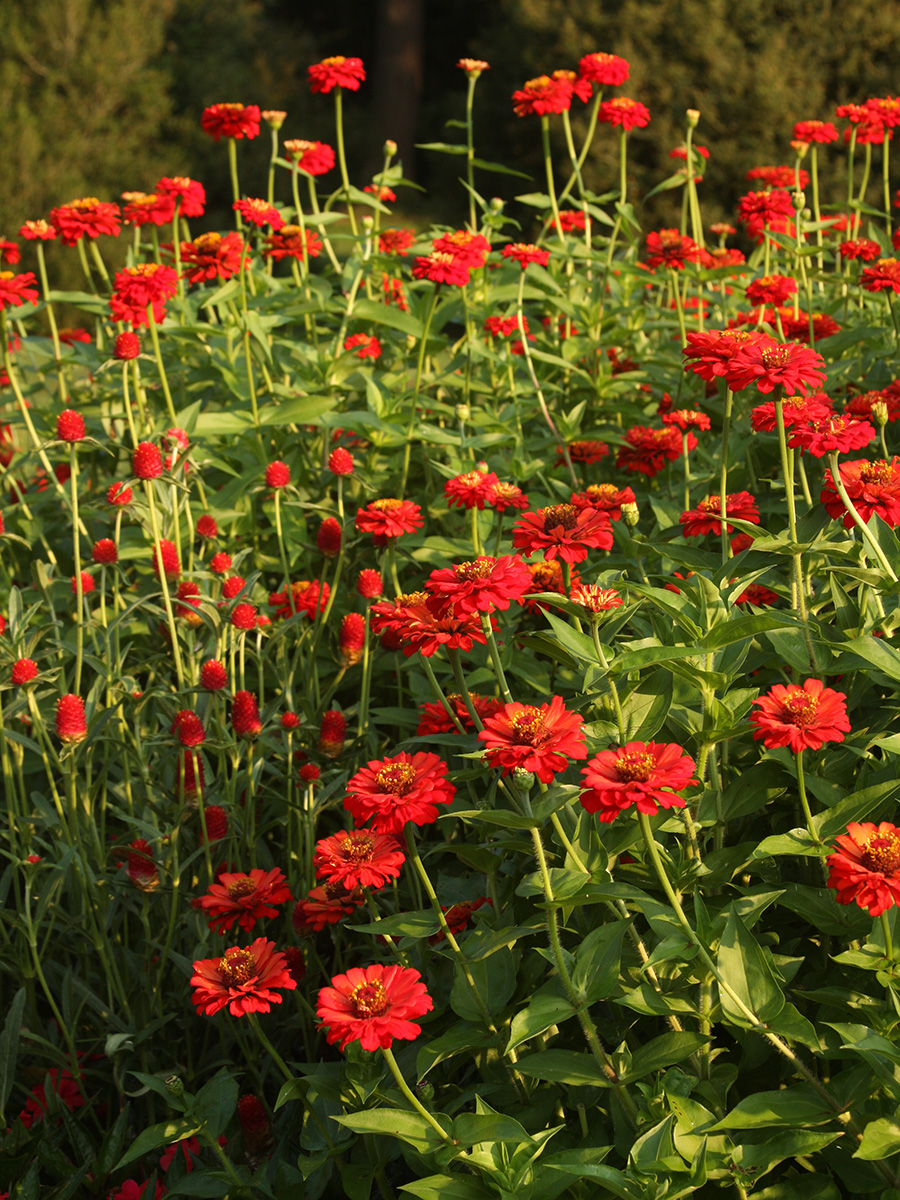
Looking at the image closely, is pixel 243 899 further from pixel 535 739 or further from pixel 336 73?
pixel 336 73

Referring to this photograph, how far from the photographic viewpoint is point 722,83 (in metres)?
8.94

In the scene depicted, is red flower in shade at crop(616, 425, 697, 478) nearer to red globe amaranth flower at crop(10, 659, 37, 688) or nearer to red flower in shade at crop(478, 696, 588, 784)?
red flower in shade at crop(478, 696, 588, 784)

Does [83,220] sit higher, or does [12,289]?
[83,220]

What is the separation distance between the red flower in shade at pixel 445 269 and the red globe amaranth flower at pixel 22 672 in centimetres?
130

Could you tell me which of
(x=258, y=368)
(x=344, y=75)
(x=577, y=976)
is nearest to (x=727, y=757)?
(x=577, y=976)

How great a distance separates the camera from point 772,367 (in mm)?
1611

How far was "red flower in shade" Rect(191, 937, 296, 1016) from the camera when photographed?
4.86ft

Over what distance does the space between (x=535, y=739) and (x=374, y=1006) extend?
1.21 ft

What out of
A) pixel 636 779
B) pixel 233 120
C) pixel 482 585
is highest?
pixel 233 120

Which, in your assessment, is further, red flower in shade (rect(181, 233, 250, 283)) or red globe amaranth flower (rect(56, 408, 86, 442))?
red flower in shade (rect(181, 233, 250, 283))

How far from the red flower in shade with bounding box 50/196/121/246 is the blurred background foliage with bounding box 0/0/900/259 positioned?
558 centimetres

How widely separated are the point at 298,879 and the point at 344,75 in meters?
2.54

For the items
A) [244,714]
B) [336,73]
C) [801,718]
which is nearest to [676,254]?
[336,73]

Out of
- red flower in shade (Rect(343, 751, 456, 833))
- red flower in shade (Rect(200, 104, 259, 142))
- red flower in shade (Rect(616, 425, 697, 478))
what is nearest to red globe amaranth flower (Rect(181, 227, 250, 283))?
red flower in shade (Rect(200, 104, 259, 142))
